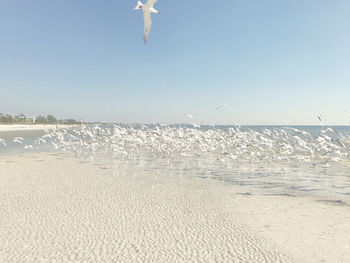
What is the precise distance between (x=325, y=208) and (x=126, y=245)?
24.2ft

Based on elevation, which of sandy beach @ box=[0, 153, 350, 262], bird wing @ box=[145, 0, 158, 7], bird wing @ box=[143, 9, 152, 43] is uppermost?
bird wing @ box=[145, 0, 158, 7]

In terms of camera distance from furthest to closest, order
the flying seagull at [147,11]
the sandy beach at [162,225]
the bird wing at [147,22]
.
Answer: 1. the bird wing at [147,22]
2. the flying seagull at [147,11]
3. the sandy beach at [162,225]

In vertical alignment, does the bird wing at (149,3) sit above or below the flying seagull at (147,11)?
above

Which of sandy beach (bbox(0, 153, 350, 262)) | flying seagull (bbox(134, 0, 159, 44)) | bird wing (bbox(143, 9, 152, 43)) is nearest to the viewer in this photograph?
sandy beach (bbox(0, 153, 350, 262))

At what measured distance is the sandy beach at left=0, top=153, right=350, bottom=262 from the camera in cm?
557

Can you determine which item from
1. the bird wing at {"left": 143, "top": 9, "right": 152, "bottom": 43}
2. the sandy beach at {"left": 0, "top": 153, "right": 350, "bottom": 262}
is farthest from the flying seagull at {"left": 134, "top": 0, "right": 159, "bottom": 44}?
the sandy beach at {"left": 0, "top": 153, "right": 350, "bottom": 262}

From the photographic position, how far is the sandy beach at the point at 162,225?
18.3ft

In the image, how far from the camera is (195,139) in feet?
83.2

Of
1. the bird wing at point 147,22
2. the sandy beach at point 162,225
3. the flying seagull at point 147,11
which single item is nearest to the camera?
the sandy beach at point 162,225

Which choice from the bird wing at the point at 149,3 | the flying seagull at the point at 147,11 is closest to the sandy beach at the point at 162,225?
the flying seagull at the point at 147,11

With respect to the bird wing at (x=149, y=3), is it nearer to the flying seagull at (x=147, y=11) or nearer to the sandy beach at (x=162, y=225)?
the flying seagull at (x=147, y=11)

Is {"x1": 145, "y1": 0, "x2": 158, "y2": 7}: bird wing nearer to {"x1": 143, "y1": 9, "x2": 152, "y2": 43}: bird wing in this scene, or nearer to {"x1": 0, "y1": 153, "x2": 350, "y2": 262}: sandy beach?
{"x1": 143, "y1": 9, "x2": 152, "y2": 43}: bird wing

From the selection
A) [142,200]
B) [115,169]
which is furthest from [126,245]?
[115,169]

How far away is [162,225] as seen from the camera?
7141 mm
